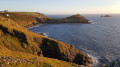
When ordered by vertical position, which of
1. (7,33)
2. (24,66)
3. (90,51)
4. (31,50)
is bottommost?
(90,51)

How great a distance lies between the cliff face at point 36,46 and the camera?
3944 cm

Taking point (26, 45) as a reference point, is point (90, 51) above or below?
below

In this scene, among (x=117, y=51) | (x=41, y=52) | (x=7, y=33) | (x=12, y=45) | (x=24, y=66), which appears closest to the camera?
(x=24, y=66)

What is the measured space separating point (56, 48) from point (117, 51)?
38181mm

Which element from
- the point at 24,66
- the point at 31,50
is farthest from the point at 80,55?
the point at 24,66

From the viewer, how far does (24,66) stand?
2312 cm

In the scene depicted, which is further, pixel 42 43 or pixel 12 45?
pixel 42 43

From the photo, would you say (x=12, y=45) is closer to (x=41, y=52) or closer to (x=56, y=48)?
(x=41, y=52)

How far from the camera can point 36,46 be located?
44.3 metres

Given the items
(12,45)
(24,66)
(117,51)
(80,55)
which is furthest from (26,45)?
(117,51)

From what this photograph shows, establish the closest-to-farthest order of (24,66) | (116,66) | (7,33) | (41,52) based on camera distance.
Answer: (24,66)
(116,66)
(7,33)
(41,52)

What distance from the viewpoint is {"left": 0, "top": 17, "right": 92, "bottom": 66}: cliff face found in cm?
3944

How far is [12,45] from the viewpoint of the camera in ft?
125

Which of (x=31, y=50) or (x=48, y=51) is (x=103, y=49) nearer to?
(x=48, y=51)
